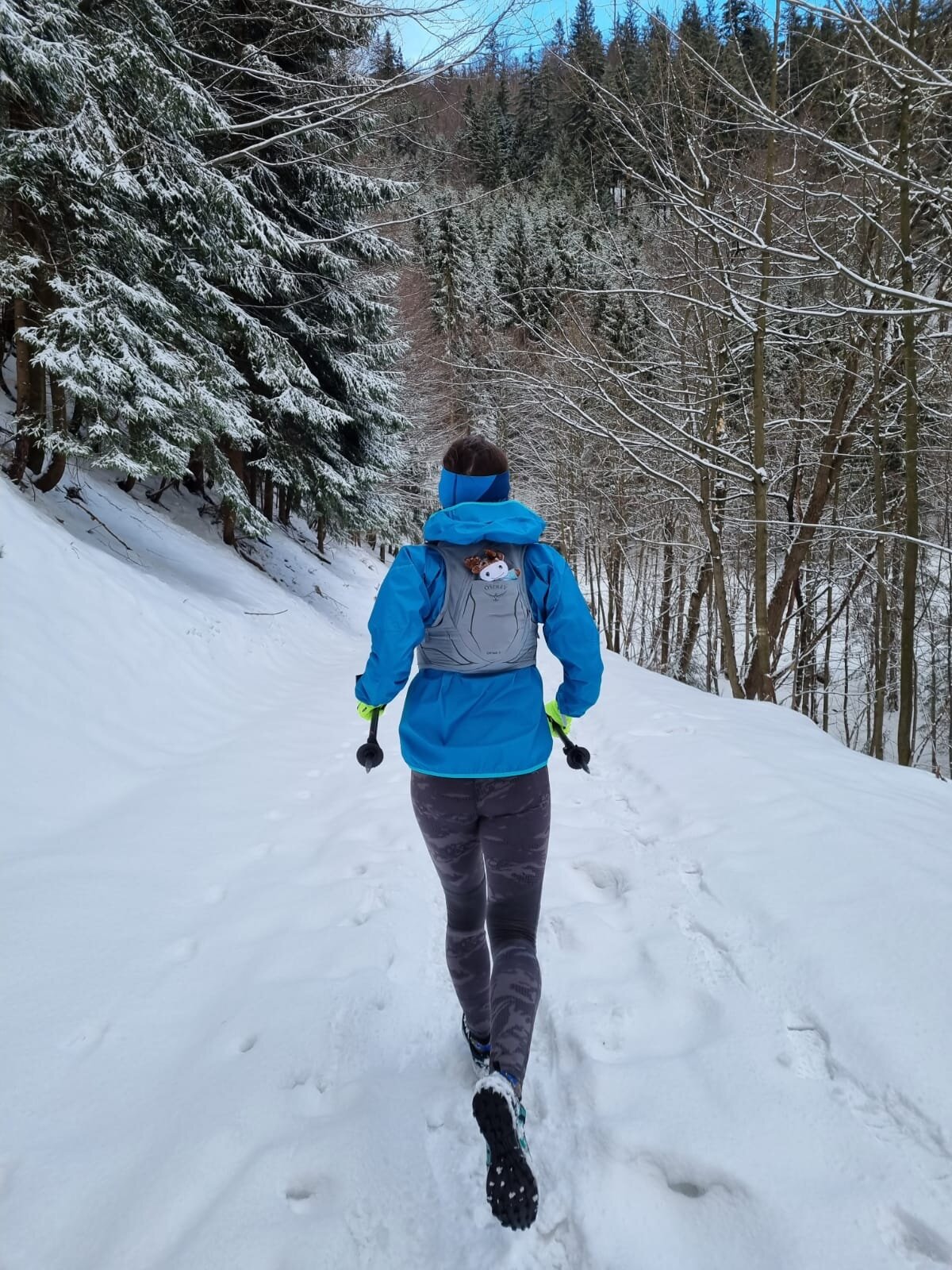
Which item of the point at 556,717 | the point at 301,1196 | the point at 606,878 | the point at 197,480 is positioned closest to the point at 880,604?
the point at 606,878

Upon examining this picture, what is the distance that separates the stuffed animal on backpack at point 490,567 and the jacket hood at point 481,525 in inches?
1.9

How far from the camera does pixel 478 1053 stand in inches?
78.5

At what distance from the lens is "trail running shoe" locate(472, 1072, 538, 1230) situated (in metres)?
1.36

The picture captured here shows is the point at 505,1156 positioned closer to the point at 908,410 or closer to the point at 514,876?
the point at 514,876

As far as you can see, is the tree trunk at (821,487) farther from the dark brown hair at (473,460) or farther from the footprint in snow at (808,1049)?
the dark brown hair at (473,460)

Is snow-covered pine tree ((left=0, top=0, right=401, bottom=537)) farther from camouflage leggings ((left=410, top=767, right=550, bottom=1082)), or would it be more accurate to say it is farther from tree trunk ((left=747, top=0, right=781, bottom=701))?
camouflage leggings ((left=410, top=767, right=550, bottom=1082))

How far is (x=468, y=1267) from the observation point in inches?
56.5

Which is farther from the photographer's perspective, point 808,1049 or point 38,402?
point 38,402

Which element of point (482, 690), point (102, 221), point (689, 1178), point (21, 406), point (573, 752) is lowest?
point (689, 1178)

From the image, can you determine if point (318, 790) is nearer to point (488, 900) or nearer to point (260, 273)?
point (488, 900)

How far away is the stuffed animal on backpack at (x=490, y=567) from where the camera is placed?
1.75 metres

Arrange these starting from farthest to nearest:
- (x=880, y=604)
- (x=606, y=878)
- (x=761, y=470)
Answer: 1. (x=880, y=604)
2. (x=761, y=470)
3. (x=606, y=878)

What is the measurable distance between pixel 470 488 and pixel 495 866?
1.15 meters

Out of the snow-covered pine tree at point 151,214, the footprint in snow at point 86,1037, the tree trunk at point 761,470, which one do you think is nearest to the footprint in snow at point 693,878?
the footprint in snow at point 86,1037
